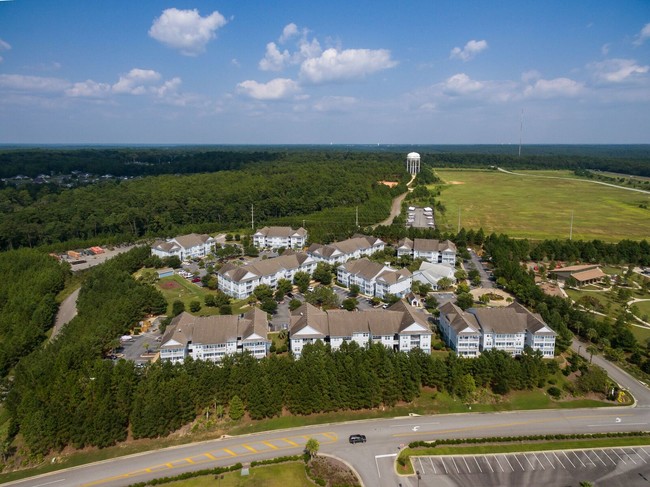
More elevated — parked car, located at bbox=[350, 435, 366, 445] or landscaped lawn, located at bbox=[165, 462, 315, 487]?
parked car, located at bbox=[350, 435, 366, 445]

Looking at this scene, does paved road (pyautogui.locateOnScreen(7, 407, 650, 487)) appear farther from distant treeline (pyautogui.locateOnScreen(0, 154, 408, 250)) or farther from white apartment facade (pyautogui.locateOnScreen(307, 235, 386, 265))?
distant treeline (pyautogui.locateOnScreen(0, 154, 408, 250))

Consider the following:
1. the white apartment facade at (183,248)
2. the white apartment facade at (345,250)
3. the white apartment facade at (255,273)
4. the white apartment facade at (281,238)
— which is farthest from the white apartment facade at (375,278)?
the white apartment facade at (183,248)

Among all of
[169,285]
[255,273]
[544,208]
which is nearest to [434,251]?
[255,273]

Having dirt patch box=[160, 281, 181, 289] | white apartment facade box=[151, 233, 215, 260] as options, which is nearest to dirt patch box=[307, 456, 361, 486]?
dirt patch box=[160, 281, 181, 289]

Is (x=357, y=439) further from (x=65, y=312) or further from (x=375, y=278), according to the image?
(x=65, y=312)

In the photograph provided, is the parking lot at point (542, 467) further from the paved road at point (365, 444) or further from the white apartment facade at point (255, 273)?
the white apartment facade at point (255, 273)

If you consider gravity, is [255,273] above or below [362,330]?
above

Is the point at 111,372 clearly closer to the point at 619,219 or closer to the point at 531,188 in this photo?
the point at 619,219

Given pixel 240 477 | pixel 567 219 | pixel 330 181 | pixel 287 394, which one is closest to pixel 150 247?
pixel 287 394
